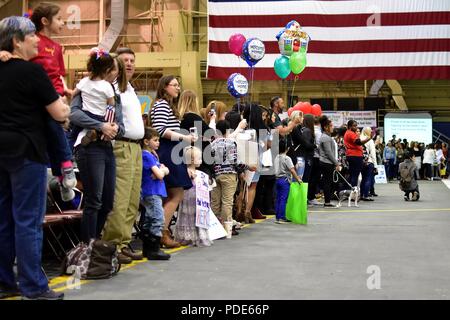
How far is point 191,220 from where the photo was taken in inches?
269

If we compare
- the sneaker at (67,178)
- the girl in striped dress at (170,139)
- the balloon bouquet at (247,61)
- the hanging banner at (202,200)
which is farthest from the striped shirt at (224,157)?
the sneaker at (67,178)

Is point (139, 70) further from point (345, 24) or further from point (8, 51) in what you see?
point (8, 51)

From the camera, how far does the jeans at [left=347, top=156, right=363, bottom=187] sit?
508 inches

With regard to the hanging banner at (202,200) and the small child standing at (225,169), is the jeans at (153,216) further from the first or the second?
the small child standing at (225,169)

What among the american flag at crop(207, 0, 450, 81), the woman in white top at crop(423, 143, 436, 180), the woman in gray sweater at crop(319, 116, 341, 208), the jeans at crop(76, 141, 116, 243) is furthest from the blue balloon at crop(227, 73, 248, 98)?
the woman in white top at crop(423, 143, 436, 180)

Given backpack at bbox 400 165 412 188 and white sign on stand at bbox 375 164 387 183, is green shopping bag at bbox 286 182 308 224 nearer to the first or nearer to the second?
backpack at bbox 400 165 412 188

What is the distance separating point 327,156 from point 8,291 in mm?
8374

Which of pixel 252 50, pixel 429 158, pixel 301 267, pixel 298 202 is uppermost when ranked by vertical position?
pixel 252 50

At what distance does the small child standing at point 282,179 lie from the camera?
9188 mm

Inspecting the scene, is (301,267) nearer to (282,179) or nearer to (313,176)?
(282,179)

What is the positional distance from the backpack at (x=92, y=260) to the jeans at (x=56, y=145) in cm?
76

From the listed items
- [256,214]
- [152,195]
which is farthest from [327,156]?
[152,195]
